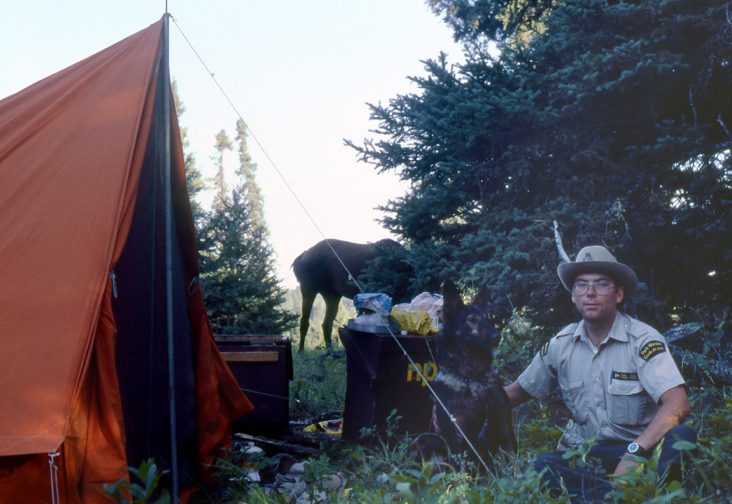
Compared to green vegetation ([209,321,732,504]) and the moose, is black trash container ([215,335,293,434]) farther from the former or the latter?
the moose

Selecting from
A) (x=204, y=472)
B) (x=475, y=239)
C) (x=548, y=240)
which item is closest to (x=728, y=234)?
(x=548, y=240)

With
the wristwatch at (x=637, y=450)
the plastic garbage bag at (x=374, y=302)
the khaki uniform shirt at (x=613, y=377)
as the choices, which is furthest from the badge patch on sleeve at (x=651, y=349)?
the plastic garbage bag at (x=374, y=302)

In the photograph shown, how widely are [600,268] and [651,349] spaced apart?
19.0 inches

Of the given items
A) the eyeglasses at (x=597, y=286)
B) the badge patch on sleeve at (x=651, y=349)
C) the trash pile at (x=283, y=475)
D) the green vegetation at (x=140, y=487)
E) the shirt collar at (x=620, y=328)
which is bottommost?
the trash pile at (x=283, y=475)

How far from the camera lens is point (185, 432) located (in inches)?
177

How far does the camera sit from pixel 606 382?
373 centimetres

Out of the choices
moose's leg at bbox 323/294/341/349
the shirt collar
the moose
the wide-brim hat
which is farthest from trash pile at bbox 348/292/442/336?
moose's leg at bbox 323/294/341/349

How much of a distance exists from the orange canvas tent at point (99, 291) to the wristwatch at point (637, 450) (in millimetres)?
2400

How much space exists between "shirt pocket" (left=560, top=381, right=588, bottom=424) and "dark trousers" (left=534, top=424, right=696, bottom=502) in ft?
0.64

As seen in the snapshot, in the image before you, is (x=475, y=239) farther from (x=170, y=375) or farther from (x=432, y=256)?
(x=170, y=375)

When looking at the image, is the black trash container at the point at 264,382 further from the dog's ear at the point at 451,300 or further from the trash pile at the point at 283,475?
the dog's ear at the point at 451,300

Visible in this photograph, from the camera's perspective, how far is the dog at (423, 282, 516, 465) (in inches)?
158

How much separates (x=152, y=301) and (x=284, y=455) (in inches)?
58.3

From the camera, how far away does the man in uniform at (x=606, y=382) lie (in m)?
3.34
